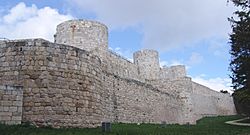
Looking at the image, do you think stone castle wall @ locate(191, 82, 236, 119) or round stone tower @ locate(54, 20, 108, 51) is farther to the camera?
stone castle wall @ locate(191, 82, 236, 119)

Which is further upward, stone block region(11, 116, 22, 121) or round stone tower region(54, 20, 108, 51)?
round stone tower region(54, 20, 108, 51)

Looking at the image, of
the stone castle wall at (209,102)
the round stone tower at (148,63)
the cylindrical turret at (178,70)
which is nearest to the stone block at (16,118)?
the round stone tower at (148,63)

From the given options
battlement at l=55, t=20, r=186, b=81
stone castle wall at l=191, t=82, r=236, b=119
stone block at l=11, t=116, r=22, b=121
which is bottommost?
stone block at l=11, t=116, r=22, b=121

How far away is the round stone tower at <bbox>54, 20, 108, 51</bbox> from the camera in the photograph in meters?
24.6

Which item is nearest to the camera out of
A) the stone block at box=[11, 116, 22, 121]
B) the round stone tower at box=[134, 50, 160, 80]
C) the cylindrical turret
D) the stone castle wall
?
the stone block at box=[11, 116, 22, 121]

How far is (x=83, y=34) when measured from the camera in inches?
971

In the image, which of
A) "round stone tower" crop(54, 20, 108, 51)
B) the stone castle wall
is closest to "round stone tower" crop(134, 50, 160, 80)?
the stone castle wall

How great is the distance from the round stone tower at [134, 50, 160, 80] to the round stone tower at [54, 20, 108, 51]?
12527 millimetres

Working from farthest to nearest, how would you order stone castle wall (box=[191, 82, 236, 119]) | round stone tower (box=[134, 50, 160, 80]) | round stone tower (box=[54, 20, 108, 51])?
1. stone castle wall (box=[191, 82, 236, 119])
2. round stone tower (box=[134, 50, 160, 80])
3. round stone tower (box=[54, 20, 108, 51])

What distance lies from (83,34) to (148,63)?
14.6 metres

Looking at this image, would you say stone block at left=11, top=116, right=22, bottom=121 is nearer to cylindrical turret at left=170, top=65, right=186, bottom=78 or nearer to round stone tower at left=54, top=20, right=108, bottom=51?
round stone tower at left=54, top=20, right=108, bottom=51

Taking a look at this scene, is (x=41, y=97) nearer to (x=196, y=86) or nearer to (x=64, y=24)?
(x=64, y=24)

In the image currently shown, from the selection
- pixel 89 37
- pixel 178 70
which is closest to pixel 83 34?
pixel 89 37

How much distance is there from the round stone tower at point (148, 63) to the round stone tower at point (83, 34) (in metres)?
12.5
